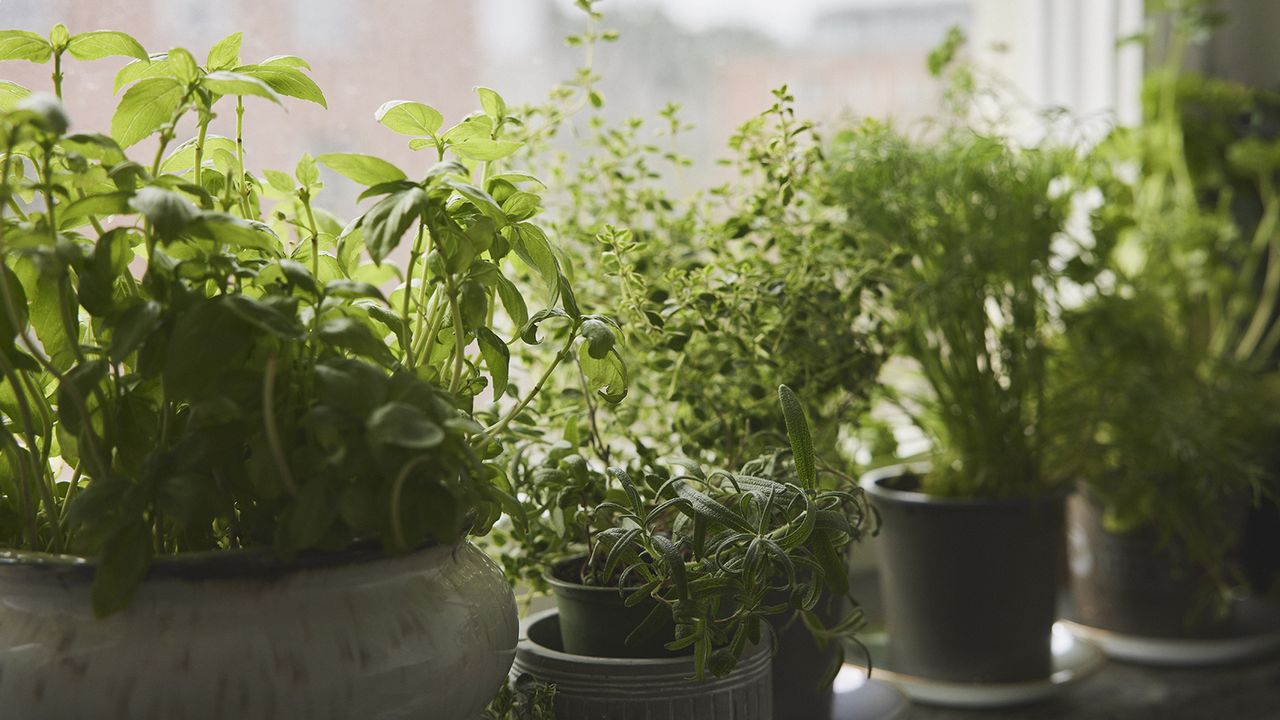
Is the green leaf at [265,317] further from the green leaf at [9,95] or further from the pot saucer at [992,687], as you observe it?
the pot saucer at [992,687]

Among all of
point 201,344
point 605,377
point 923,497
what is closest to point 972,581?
point 923,497

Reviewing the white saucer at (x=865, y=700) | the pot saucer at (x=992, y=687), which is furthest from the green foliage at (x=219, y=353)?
the pot saucer at (x=992, y=687)

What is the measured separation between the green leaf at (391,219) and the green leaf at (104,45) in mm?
165

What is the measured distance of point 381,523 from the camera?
46cm

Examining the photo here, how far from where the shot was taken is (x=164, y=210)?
1.41 ft

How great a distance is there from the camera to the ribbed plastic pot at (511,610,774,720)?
59cm

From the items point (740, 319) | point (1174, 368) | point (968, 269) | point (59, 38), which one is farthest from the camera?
point (1174, 368)

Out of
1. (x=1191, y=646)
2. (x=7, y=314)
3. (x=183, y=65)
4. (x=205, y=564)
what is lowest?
(x=1191, y=646)

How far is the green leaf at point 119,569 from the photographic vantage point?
17.4 inches

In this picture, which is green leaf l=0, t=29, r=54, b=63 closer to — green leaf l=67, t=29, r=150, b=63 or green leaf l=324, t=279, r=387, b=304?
Result: green leaf l=67, t=29, r=150, b=63

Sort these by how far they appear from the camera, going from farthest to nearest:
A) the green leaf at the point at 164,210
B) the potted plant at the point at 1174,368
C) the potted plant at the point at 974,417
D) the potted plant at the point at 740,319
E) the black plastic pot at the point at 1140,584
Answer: the black plastic pot at the point at 1140,584
the potted plant at the point at 1174,368
the potted plant at the point at 974,417
the potted plant at the point at 740,319
the green leaf at the point at 164,210

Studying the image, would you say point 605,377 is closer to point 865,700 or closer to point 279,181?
point 279,181

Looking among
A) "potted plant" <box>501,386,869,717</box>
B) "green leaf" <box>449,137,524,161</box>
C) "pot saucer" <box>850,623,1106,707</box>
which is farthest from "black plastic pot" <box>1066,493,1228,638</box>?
"green leaf" <box>449,137,524,161</box>

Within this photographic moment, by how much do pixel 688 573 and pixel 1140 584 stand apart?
0.81 meters
